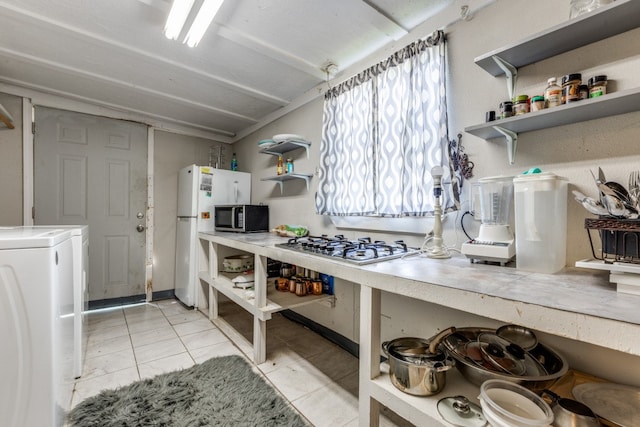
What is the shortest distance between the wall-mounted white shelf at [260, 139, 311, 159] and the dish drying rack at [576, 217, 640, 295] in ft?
6.90

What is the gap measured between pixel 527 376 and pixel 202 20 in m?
2.33

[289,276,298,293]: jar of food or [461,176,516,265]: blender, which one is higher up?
[461,176,516,265]: blender

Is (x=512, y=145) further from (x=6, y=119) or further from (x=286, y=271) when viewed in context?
(x=6, y=119)

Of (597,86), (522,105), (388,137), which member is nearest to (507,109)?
(522,105)

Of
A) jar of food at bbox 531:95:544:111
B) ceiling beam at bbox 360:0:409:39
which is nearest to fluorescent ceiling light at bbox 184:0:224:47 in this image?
ceiling beam at bbox 360:0:409:39

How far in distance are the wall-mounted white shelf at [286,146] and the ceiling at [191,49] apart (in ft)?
1.54

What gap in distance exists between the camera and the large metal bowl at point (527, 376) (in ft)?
3.01

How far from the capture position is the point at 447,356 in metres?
1.13

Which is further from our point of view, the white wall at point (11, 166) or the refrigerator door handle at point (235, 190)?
the refrigerator door handle at point (235, 190)

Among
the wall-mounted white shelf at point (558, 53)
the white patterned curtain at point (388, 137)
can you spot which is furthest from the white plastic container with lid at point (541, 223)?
the white patterned curtain at point (388, 137)

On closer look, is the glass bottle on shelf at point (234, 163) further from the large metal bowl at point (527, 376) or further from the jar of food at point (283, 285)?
the large metal bowl at point (527, 376)

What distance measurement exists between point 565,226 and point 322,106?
2016 mm

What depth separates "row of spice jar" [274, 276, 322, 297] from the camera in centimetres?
224

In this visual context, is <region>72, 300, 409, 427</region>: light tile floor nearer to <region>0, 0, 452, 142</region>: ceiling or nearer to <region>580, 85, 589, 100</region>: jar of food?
<region>580, 85, 589, 100</region>: jar of food
